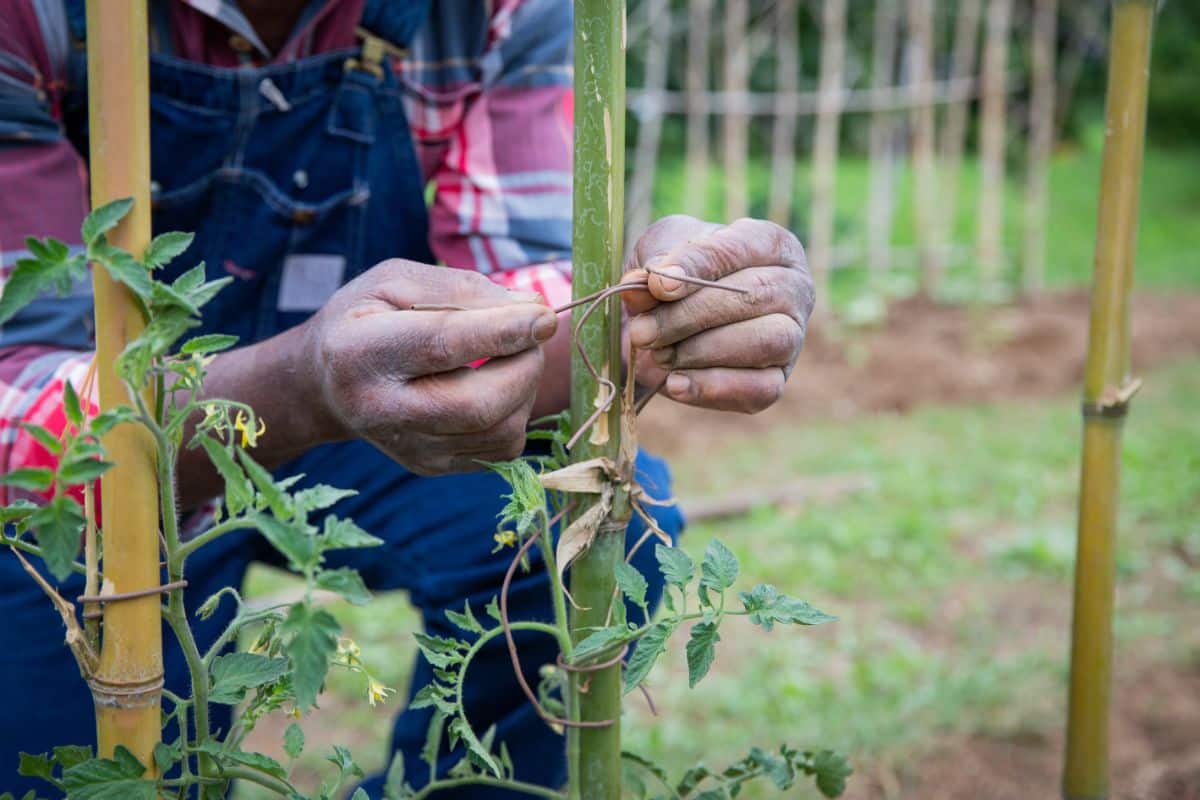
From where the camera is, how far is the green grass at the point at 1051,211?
7.36m

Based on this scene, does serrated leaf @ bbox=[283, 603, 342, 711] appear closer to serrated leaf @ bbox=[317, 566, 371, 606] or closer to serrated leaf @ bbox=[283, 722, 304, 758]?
serrated leaf @ bbox=[317, 566, 371, 606]

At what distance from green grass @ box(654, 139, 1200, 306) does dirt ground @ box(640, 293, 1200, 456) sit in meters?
0.62

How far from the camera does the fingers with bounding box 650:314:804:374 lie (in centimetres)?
113

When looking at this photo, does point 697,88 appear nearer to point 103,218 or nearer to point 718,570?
point 718,570

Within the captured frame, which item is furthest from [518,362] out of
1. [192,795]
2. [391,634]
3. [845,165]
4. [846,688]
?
[845,165]

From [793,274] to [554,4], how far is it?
0.81 meters

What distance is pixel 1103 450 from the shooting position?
1.52 meters

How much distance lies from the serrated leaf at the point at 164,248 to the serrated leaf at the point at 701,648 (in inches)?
19.3

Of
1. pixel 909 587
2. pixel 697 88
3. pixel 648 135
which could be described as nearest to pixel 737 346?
pixel 909 587

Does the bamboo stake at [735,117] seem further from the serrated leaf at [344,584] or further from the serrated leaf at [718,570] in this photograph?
the serrated leaf at [344,584]

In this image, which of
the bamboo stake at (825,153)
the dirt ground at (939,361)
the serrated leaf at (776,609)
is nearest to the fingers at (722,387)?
the serrated leaf at (776,609)

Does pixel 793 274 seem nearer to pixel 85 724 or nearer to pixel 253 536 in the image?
pixel 253 536

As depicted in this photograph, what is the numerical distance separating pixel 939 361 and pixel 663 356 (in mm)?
4611

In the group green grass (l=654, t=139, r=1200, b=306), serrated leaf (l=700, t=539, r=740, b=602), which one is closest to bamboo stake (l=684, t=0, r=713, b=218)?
green grass (l=654, t=139, r=1200, b=306)
